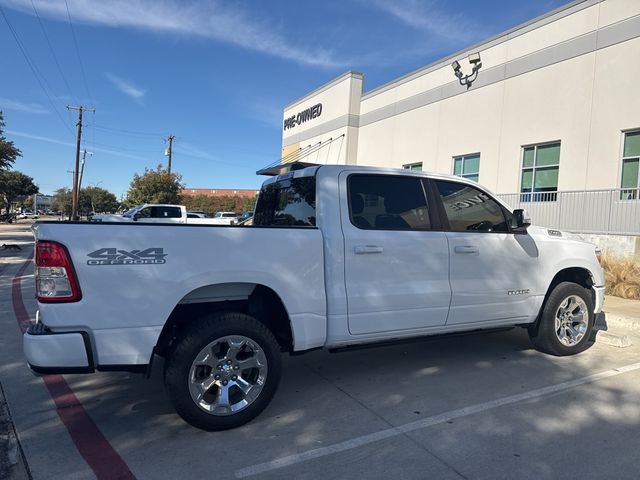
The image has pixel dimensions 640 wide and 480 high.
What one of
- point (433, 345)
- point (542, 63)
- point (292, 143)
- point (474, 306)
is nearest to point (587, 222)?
point (542, 63)

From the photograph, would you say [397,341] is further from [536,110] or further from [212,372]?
[536,110]

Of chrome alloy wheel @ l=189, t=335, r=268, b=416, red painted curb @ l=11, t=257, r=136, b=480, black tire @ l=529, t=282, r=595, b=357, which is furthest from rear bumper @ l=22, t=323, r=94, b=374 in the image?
black tire @ l=529, t=282, r=595, b=357

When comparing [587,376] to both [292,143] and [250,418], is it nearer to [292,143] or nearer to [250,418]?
[250,418]

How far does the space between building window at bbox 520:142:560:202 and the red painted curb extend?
14.3 meters

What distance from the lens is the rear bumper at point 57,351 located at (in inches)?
126

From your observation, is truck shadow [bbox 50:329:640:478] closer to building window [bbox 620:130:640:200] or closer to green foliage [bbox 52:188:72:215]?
building window [bbox 620:130:640:200]

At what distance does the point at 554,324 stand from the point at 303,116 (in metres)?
26.7

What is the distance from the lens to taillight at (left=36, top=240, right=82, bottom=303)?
3.16m

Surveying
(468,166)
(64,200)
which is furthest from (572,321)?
(64,200)

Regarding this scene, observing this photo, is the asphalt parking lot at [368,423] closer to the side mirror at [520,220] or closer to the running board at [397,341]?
the running board at [397,341]

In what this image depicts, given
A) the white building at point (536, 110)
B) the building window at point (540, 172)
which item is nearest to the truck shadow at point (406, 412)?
the white building at point (536, 110)

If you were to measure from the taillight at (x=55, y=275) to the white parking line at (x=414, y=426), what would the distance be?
1594 millimetres

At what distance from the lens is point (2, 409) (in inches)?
159

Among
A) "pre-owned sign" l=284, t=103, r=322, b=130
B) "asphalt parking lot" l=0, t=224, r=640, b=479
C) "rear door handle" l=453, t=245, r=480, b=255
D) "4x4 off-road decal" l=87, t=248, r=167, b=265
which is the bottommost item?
"asphalt parking lot" l=0, t=224, r=640, b=479
